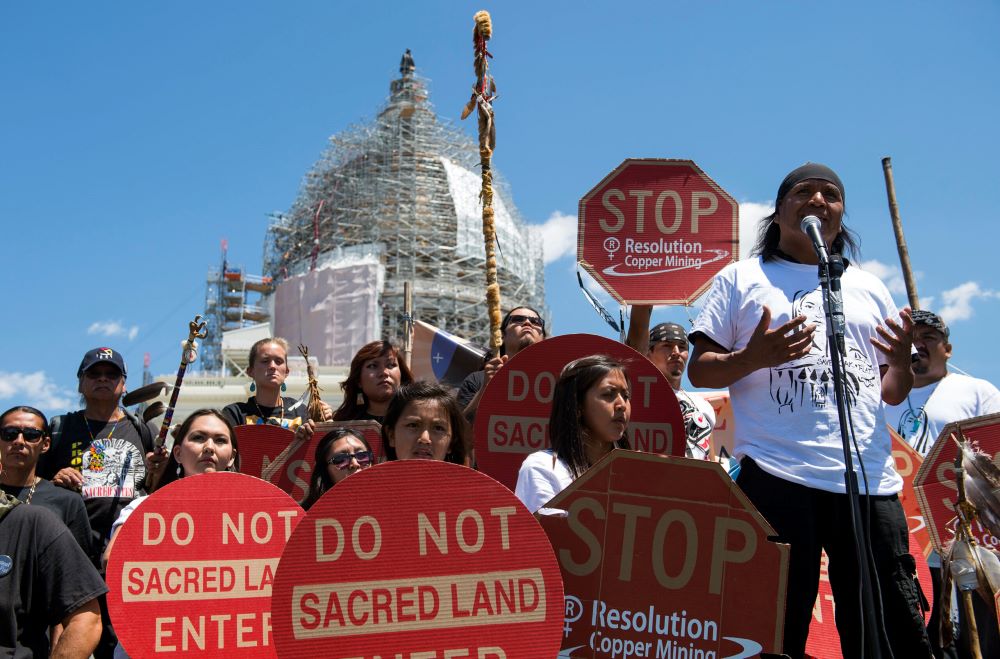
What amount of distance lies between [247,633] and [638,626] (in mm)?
1293

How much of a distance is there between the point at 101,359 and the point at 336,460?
1.94m

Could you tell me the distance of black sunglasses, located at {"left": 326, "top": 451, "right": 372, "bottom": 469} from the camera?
4.27 metres

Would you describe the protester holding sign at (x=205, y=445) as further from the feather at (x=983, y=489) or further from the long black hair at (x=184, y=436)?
the feather at (x=983, y=489)

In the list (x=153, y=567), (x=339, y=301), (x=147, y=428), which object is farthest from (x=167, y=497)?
(x=339, y=301)

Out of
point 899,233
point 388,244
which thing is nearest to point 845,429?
point 899,233

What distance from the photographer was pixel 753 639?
2.88 m

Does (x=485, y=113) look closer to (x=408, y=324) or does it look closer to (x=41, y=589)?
(x=41, y=589)

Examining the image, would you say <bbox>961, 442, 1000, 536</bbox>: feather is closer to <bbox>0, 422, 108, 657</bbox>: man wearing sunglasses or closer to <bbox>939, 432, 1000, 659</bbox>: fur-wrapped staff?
<bbox>939, 432, 1000, 659</bbox>: fur-wrapped staff

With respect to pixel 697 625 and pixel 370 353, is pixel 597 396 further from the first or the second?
pixel 370 353

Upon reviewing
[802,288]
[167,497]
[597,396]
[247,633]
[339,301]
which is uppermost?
[339,301]

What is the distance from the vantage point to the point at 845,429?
2.75m

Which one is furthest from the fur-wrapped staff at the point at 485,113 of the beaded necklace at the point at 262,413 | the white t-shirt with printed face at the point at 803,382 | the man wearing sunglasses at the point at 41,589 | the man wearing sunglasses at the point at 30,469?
the man wearing sunglasses at the point at 41,589

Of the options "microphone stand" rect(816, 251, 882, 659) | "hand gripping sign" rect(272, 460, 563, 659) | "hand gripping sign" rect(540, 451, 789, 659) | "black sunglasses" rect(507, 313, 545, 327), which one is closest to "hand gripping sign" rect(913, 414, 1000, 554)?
"microphone stand" rect(816, 251, 882, 659)

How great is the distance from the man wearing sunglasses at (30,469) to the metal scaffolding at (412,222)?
44.2 metres
